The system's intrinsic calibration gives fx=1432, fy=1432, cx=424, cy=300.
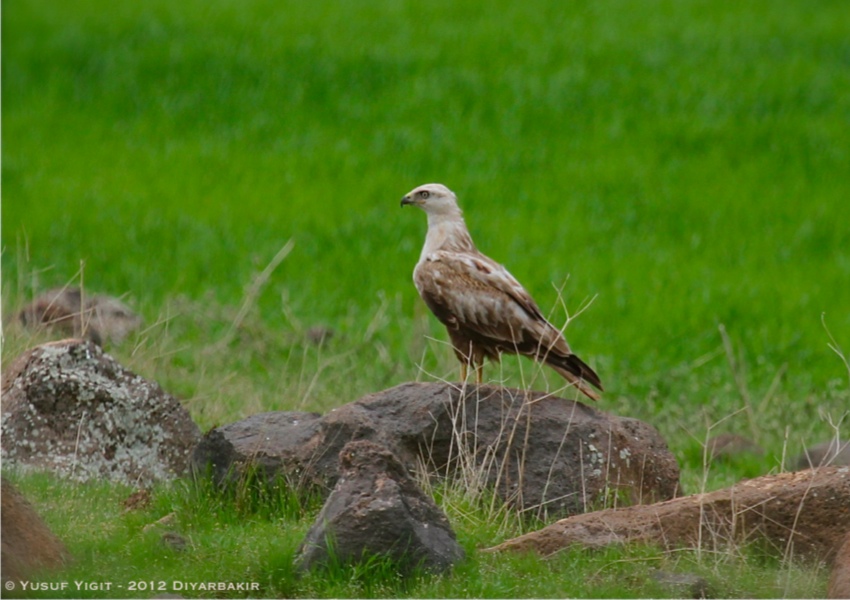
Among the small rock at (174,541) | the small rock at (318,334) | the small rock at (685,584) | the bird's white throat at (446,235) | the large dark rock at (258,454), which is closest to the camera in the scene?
the small rock at (685,584)

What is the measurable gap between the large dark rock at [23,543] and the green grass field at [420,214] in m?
0.19

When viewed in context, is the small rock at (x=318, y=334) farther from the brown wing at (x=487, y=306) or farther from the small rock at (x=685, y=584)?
the small rock at (x=685, y=584)

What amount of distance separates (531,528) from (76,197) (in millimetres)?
13707

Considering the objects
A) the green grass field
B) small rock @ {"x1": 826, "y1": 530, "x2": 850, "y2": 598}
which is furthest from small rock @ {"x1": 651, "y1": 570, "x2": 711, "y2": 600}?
small rock @ {"x1": 826, "y1": 530, "x2": 850, "y2": 598}

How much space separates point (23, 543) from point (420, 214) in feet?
45.1

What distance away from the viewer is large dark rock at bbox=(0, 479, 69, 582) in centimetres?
607

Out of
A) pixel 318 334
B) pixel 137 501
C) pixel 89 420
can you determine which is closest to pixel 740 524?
pixel 137 501

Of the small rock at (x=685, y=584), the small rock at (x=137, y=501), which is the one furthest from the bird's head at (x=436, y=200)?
the small rock at (x=685, y=584)

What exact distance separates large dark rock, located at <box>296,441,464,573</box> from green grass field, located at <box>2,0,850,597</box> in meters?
0.12

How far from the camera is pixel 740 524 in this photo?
678 cm

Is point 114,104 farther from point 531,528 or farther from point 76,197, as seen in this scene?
point 531,528

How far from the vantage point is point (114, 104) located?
78.8 feet

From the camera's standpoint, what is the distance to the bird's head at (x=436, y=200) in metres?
8.71

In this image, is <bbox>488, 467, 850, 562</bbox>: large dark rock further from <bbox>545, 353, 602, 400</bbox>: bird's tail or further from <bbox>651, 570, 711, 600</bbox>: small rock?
<bbox>545, 353, 602, 400</bbox>: bird's tail
